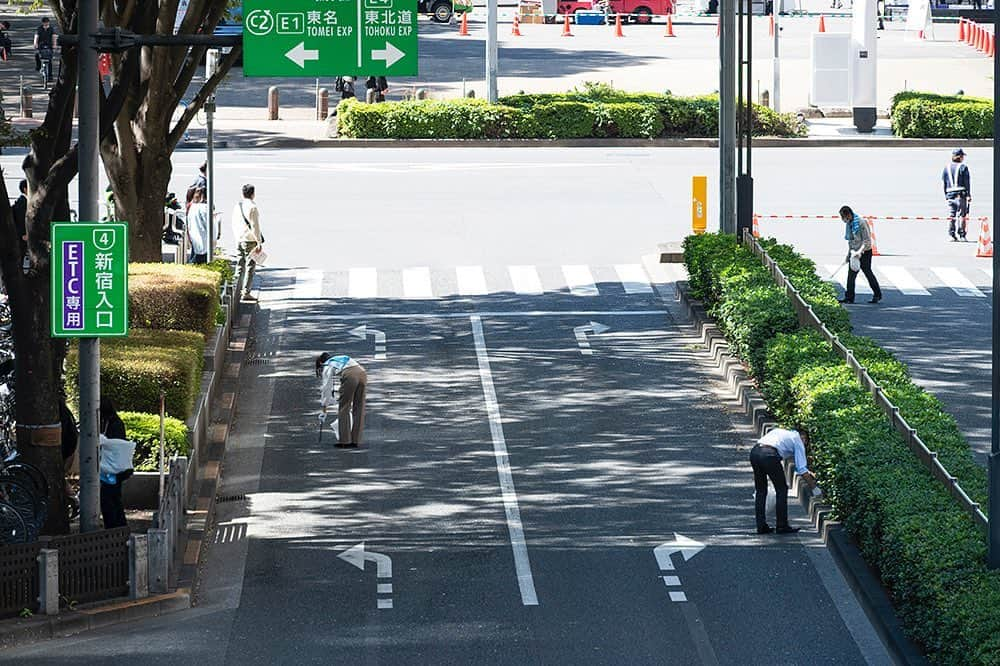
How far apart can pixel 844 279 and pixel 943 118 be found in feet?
60.1

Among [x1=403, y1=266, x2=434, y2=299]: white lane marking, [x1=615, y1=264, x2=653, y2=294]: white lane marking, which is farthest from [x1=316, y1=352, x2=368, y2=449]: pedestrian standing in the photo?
[x1=615, y1=264, x2=653, y2=294]: white lane marking

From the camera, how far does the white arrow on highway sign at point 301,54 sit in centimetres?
1862

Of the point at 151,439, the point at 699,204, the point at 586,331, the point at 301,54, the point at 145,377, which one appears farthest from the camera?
the point at 699,204

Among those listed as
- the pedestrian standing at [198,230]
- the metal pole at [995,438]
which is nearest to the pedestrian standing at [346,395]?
the pedestrian standing at [198,230]

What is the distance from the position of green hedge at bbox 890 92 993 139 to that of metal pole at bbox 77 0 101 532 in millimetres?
35270

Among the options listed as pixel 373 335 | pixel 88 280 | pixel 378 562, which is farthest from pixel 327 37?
pixel 373 335

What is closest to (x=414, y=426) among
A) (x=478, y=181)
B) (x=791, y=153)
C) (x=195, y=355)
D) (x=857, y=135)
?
(x=195, y=355)

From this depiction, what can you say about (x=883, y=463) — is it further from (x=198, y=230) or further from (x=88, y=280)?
(x=198, y=230)

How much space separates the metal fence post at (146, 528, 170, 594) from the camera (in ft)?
52.6

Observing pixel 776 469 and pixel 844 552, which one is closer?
pixel 844 552

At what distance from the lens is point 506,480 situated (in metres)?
20.1

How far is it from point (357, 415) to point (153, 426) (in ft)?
10.2

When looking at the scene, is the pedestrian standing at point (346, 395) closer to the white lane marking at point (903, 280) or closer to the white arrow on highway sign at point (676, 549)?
the white arrow on highway sign at point (676, 549)

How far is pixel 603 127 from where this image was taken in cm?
4822
